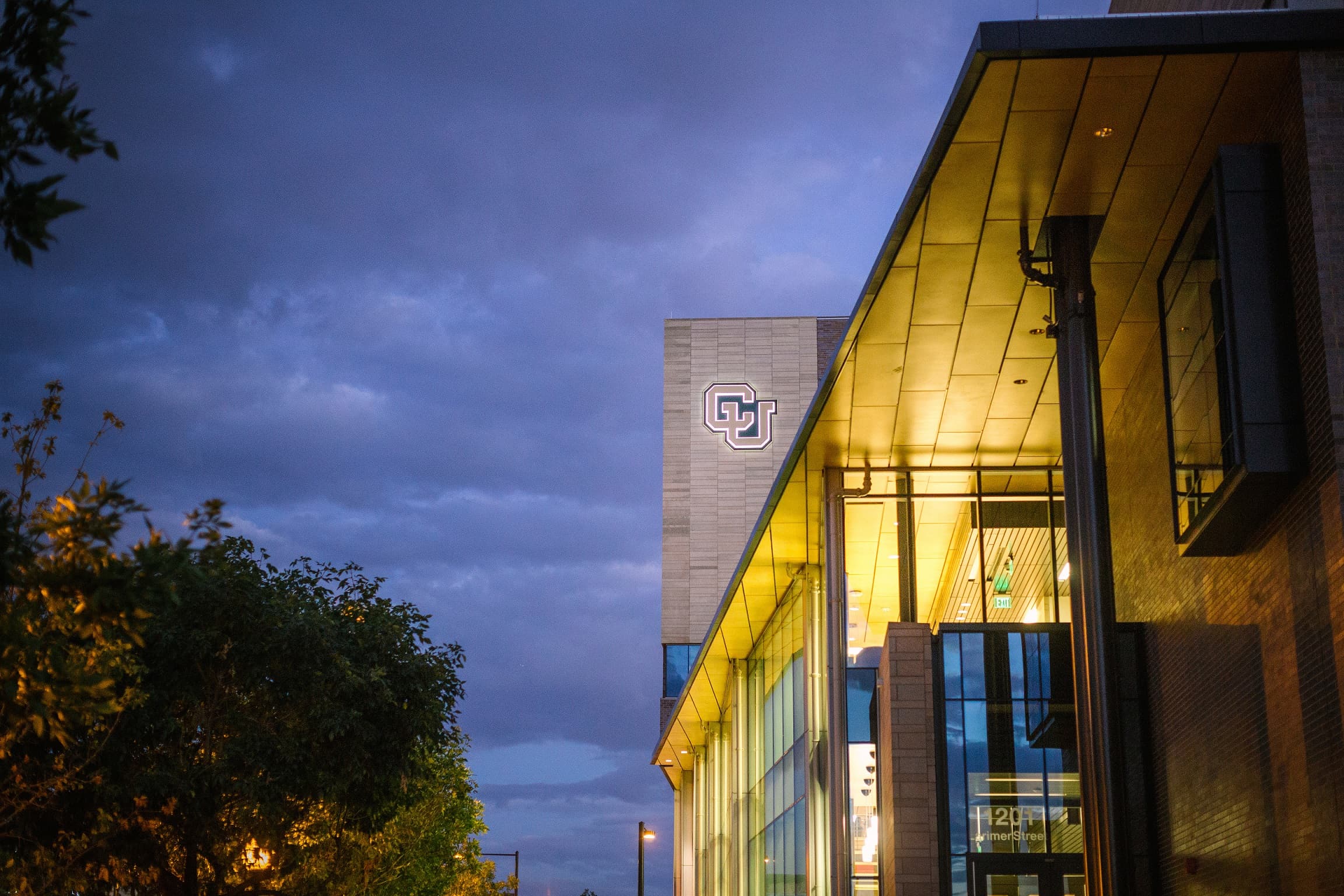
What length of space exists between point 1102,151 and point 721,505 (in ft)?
169

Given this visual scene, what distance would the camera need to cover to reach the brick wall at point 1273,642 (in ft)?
45.9

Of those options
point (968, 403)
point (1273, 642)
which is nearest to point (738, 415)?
point (968, 403)

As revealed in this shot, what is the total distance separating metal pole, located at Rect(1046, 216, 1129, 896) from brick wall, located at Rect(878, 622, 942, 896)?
6.55 meters

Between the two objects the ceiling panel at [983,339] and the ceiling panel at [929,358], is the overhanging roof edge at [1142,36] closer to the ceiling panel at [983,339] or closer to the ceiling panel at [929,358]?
the ceiling panel at [983,339]

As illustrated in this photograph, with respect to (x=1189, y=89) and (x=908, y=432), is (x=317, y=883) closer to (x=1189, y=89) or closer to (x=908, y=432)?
(x=908, y=432)

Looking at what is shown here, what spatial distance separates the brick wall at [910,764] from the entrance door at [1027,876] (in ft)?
2.24

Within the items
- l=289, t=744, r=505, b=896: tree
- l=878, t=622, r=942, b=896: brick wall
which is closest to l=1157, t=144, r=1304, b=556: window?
l=878, t=622, r=942, b=896: brick wall

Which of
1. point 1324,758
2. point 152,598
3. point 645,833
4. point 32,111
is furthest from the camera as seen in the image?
point 645,833

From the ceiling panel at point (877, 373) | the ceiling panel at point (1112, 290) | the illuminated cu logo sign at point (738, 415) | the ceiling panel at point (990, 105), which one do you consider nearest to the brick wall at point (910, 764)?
the ceiling panel at point (877, 373)

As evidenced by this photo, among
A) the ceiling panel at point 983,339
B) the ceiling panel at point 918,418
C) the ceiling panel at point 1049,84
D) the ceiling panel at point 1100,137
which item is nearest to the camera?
the ceiling panel at point 1049,84

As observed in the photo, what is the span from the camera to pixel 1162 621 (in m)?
20.6

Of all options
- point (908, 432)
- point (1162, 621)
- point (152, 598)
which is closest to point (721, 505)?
point (908, 432)

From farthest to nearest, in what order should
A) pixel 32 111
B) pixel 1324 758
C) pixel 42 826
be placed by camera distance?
pixel 42 826, pixel 1324 758, pixel 32 111

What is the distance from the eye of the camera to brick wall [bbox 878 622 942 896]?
2342 cm
